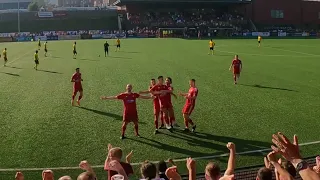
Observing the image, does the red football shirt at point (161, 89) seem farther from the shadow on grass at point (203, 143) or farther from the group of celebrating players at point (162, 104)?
the shadow on grass at point (203, 143)

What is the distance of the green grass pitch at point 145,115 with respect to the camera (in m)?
13.1

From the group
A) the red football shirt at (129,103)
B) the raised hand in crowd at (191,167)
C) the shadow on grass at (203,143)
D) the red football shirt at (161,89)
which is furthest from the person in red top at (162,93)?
the raised hand in crowd at (191,167)

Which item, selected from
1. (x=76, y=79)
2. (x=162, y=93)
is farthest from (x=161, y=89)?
(x=76, y=79)

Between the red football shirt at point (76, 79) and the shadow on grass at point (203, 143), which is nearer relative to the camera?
the shadow on grass at point (203, 143)

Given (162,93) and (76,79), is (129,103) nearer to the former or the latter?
(162,93)

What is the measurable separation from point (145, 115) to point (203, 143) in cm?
468

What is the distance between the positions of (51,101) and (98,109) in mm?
3225

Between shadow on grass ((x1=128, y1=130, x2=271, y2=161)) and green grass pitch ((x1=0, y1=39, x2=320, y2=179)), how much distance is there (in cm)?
3

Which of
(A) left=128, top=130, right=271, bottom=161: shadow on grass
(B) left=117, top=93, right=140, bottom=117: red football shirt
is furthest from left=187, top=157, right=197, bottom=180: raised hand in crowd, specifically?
(B) left=117, top=93, right=140, bottom=117: red football shirt

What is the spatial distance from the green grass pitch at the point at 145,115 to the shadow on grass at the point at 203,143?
0.03 metres

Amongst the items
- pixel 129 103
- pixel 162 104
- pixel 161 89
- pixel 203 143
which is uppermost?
pixel 161 89

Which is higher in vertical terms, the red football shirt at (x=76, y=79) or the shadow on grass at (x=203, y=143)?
the red football shirt at (x=76, y=79)

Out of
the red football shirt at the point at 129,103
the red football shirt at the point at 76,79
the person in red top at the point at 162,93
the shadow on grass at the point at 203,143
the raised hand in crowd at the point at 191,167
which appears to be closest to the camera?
the raised hand in crowd at the point at 191,167

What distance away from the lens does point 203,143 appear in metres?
14.0
